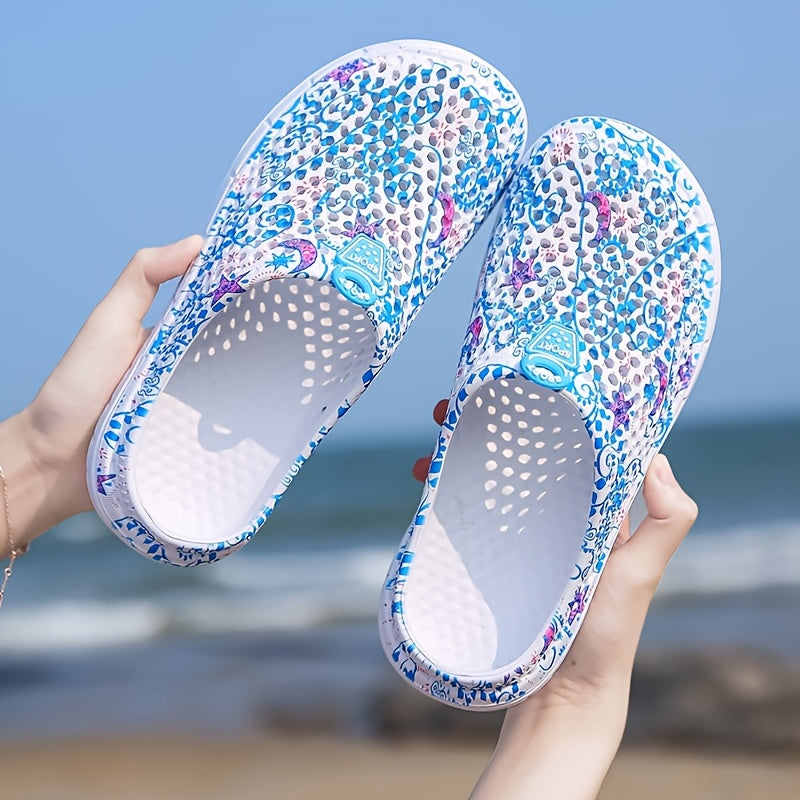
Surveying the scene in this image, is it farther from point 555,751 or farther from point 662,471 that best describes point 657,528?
point 555,751

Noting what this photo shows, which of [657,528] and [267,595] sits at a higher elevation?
[657,528]

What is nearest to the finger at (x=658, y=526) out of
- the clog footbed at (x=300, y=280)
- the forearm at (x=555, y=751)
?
the forearm at (x=555, y=751)

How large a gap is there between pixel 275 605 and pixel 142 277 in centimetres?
410

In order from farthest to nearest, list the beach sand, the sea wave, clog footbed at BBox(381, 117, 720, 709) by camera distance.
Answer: the sea wave → the beach sand → clog footbed at BBox(381, 117, 720, 709)

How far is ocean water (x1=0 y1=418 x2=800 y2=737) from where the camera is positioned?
4.23 meters

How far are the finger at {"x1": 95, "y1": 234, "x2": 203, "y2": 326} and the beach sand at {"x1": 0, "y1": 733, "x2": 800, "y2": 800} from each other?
83.8 inches

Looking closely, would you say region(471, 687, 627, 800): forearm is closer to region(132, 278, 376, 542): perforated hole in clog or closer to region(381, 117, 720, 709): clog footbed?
region(381, 117, 720, 709): clog footbed

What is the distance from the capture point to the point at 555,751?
1.34m

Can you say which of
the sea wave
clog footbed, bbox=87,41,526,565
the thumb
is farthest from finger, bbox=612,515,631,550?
the sea wave

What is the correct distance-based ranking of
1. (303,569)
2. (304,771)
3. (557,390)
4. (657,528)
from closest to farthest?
(557,390) → (657,528) → (304,771) → (303,569)

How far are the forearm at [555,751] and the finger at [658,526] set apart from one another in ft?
0.61

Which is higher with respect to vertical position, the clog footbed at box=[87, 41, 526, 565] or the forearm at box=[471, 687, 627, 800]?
the clog footbed at box=[87, 41, 526, 565]

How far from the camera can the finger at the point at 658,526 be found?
53.7 inches

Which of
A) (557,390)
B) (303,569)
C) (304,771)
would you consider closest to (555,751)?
(557,390)
